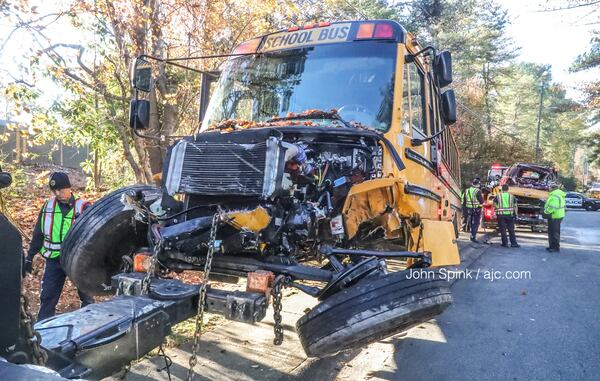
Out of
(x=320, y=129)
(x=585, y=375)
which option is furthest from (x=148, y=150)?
(x=585, y=375)

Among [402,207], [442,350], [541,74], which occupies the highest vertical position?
[541,74]

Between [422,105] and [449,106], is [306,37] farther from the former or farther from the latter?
[449,106]

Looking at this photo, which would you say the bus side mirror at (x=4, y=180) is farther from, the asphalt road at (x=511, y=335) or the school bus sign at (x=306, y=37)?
the school bus sign at (x=306, y=37)

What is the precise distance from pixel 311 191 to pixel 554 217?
33.6 ft

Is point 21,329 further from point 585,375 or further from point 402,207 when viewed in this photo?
point 585,375

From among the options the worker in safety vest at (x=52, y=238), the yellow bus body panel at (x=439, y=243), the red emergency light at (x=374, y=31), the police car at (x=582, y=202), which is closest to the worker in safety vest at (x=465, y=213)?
the yellow bus body panel at (x=439, y=243)

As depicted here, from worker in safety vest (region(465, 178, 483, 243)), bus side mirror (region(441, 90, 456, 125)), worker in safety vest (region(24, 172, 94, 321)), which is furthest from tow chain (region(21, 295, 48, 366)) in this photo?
worker in safety vest (region(465, 178, 483, 243))

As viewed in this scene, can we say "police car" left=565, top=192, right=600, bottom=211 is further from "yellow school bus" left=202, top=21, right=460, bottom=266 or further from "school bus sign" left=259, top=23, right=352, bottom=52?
"school bus sign" left=259, top=23, right=352, bottom=52

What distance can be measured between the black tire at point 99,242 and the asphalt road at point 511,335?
2472 mm

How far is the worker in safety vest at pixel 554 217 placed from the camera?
11.8 meters

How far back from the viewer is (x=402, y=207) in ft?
14.8

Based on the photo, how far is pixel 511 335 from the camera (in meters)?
5.29

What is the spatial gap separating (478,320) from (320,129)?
345 cm

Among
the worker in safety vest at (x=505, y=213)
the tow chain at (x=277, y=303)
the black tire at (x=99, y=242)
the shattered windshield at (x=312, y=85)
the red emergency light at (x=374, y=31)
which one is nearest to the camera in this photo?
the tow chain at (x=277, y=303)
